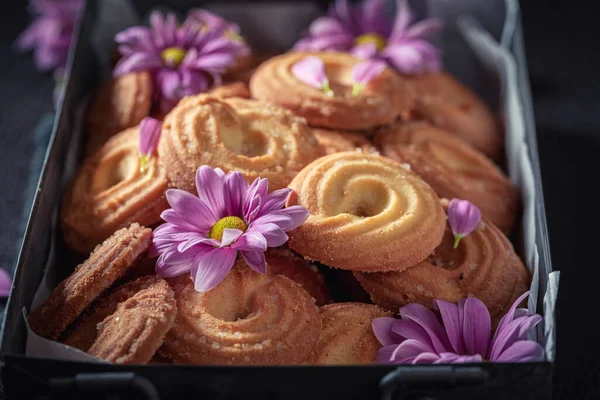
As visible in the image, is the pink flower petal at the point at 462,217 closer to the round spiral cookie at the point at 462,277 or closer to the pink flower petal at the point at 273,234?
the round spiral cookie at the point at 462,277

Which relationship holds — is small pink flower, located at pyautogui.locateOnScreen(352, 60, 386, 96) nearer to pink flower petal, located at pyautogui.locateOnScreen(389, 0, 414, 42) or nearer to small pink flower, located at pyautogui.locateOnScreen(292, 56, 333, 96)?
small pink flower, located at pyautogui.locateOnScreen(292, 56, 333, 96)

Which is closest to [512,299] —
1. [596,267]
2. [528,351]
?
[528,351]

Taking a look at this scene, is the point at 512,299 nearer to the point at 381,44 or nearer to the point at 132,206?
the point at 132,206

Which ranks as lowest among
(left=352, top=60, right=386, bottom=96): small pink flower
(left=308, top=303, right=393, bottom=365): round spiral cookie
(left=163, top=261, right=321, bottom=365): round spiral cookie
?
(left=308, top=303, right=393, bottom=365): round spiral cookie

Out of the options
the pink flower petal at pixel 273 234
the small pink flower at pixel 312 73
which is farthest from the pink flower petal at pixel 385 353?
the small pink flower at pixel 312 73

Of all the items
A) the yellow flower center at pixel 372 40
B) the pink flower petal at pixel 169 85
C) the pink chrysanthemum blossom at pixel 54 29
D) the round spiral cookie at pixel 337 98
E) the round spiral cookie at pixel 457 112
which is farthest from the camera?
the pink chrysanthemum blossom at pixel 54 29

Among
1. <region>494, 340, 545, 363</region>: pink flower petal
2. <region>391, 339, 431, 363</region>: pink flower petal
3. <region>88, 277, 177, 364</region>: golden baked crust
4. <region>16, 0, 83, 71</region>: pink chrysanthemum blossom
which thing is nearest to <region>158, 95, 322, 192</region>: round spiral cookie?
<region>88, 277, 177, 364</region>: golden baked crust
